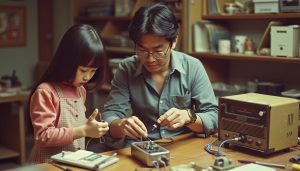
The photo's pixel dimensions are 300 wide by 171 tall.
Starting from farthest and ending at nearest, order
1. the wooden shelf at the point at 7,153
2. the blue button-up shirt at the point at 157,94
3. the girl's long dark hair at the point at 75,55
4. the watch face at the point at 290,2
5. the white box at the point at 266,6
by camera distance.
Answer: the wooden shelf at the point at 7,153, the white box at the point at 266,6, the watch face at the point at 290,2, the blue button-up shirt at the point at 157,94, the girl's long dark hair at the point at 75,55

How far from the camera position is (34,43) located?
15.7 ft

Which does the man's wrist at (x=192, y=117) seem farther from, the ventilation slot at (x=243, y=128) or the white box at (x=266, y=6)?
the white box at (x=266, y=6)

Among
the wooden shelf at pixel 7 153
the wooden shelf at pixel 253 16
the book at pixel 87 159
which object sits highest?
the wooden shelf at pixel 253 16

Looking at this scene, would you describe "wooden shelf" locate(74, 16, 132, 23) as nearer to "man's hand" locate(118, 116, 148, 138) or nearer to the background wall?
the background wall

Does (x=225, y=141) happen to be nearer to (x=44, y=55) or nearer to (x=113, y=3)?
(x=113, y=3)

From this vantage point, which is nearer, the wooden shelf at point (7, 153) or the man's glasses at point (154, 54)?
the man's glasses at point (154, 54)

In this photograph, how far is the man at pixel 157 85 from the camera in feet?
6.41

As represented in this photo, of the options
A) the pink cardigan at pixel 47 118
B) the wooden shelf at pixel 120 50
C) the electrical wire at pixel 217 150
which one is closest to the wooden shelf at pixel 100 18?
the wooden shelf at pixel 120 50

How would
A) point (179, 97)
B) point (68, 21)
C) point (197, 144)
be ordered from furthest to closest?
1. point (68, 21)
2. point (179, 97)
3. point (197, 144)

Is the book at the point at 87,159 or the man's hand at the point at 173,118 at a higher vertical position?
the man's hand at the point at 173,118

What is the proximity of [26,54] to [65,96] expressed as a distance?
119 inches

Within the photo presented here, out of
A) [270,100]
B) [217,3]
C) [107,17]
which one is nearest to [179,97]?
[270,100]

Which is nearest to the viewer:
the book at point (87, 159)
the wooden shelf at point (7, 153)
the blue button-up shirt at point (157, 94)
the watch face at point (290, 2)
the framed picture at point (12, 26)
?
the book at point (87, 159)

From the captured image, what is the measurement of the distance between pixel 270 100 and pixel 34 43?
3.56 metres
